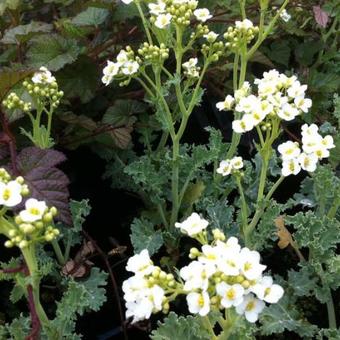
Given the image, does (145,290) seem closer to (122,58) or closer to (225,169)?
(225,169)

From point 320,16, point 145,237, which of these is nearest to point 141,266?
point 145,237

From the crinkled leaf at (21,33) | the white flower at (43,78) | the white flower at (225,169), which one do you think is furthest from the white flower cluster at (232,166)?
the crinkled leaf at (21,33)

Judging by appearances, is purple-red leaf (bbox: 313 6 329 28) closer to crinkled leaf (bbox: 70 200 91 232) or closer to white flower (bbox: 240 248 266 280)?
crinkled leaf (bbox: 70 200 91 232)

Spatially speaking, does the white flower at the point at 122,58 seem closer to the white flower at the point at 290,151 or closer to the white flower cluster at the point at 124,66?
the white flower cluster at the point at 124,66

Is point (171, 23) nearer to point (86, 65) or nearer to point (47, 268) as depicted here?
point (86, 65)

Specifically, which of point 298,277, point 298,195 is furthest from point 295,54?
point 298,277

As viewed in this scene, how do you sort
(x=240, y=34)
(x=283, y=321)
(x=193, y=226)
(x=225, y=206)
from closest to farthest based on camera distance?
(x=193, y=226) < (x=283, y=321) < (x=240, y=34) < (x=225, y=206)
